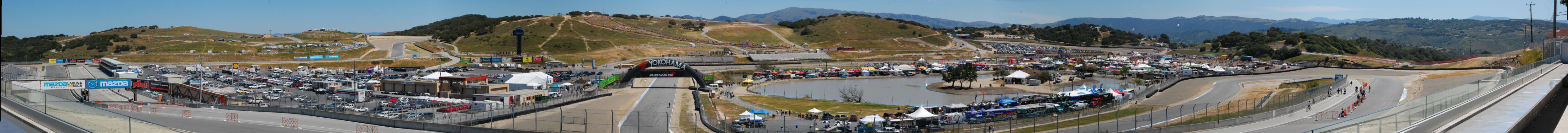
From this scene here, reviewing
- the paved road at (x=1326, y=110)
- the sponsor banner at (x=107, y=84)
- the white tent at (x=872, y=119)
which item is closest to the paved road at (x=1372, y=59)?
the paved road at (x=1326, y=110)

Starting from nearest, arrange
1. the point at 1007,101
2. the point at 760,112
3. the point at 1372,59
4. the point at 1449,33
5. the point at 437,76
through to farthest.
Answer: the point at 760,112 < the point at 1007,101 < the point at 437,76 < the point at 1372,59 < the point at 1449,33

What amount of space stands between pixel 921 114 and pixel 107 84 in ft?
96.5

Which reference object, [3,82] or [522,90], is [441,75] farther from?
[3,82]

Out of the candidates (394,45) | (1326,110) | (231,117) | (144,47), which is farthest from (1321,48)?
(144,47)

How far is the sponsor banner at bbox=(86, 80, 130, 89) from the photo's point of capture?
33969 mm

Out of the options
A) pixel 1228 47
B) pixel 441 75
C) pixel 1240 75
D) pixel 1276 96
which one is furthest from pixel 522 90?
pixel 1228 47

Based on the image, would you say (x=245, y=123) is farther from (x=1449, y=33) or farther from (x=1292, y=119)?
(x=1449, y=33)

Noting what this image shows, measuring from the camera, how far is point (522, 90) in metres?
36.0

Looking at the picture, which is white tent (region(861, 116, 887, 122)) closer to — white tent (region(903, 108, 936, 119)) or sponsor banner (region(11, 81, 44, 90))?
A: white tent (region(903, 108, 936, 119))

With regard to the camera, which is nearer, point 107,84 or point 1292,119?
point 1292,119

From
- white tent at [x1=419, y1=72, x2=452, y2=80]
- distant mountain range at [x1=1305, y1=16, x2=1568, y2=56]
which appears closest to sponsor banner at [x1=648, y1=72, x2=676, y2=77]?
white tent at [x1=419, y1=72, x2=452, y2=80]

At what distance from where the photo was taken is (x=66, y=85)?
32.6 meters

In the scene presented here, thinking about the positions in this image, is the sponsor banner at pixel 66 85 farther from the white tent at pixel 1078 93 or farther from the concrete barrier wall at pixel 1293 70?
the concrete barrier wall at pixel 1293 70

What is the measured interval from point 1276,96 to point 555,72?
46.0m
